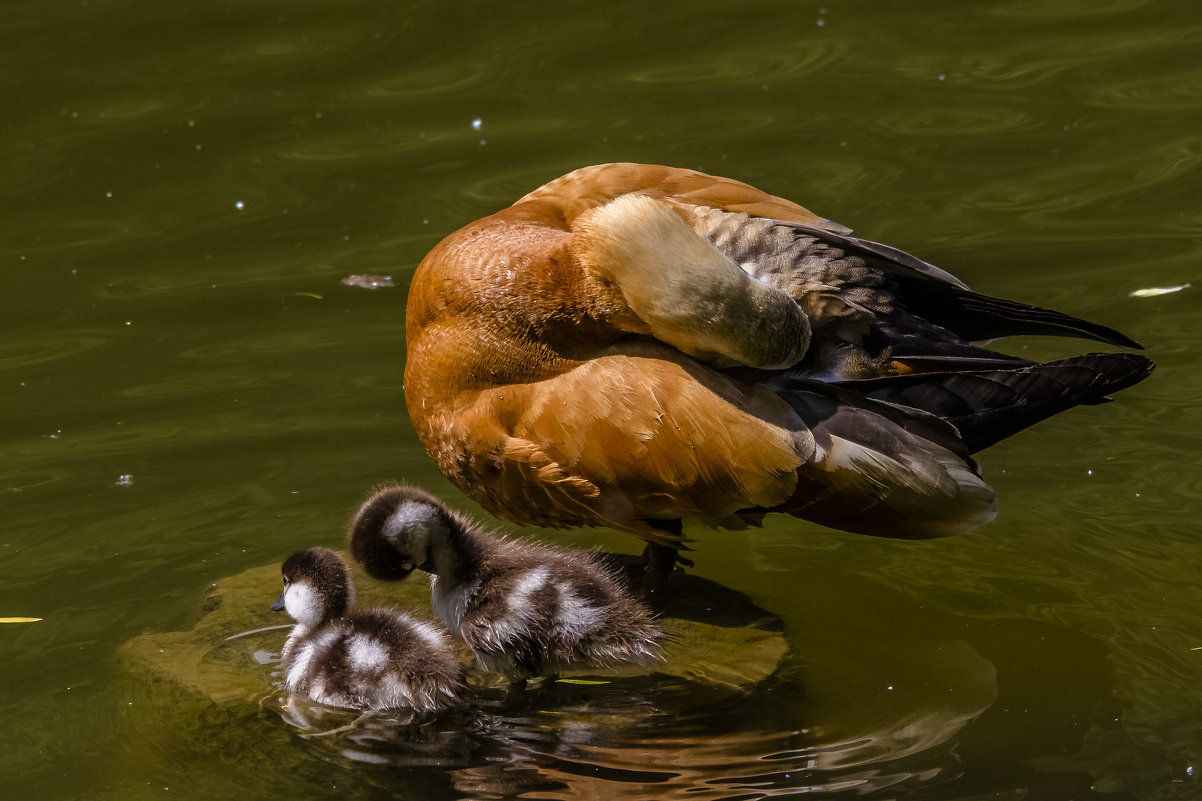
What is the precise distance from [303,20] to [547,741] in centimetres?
585

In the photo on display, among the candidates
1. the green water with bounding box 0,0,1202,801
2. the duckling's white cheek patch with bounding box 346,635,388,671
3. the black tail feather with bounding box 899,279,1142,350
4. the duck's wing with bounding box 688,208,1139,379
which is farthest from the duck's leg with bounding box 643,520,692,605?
the black tail feather with bounding box 899,279,1142,350

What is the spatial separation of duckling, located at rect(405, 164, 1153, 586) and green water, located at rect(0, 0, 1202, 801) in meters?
0.54

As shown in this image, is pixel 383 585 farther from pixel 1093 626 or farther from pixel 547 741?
pixel 1093 626

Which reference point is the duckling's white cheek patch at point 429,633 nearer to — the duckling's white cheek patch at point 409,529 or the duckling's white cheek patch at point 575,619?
the duckling's white cheek patch at point 409,529

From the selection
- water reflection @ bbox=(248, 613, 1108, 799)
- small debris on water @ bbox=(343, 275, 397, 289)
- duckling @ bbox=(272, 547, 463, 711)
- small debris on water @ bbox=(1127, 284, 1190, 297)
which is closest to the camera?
water reflection @ bbox=(248, 613, 1108, 799)

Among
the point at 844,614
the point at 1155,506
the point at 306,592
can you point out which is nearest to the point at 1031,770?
the point at 844,614

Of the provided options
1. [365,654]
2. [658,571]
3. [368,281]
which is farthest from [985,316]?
[368,281]

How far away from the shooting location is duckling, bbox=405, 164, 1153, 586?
4.13 metres

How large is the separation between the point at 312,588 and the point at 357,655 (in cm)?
28

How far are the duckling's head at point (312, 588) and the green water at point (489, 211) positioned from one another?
1.09 ft

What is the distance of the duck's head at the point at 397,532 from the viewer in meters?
4.35

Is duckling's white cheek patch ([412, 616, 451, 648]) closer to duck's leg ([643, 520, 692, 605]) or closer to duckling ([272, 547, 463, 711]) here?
duckling ([272, 547, 463, 711])

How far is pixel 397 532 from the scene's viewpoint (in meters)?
4.35

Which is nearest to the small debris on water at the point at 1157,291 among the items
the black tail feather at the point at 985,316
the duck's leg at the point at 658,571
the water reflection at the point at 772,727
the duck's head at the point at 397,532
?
the black tail feather at the point at 985,316
